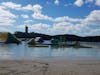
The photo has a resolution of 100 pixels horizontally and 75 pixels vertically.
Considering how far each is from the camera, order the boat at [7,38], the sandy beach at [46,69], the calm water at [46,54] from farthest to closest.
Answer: the boat at [7,38] < the calm water at [46,54] < the sandy beach at [46,69]

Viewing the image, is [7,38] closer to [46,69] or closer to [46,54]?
[46,54]

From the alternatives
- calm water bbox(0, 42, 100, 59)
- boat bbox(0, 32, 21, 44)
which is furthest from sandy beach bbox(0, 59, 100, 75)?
boat bbox(0, 32, 21, 44)

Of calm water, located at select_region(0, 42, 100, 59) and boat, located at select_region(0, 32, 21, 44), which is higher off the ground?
boat, located at select_region(0, 32, 21, 44)

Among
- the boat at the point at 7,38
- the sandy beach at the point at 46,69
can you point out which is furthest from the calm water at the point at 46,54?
the boat at the point at 7,38

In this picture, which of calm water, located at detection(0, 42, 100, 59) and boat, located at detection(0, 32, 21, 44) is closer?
calm water, located at detection(0, 42, 100, 59)

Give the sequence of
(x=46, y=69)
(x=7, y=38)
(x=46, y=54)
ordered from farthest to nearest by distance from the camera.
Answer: (x=7, y=38)
(x=46, y=54)
(x=46, y=69)

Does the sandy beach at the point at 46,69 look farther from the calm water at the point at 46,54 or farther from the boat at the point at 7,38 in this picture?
the boat at the point at 7,38

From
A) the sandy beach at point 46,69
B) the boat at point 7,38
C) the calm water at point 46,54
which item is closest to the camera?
the sandy beach at point 46,69

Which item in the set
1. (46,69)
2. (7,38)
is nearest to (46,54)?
(46,69)

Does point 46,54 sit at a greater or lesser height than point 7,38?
lesser

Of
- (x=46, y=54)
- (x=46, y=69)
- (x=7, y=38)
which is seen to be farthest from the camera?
(x=7, y=38)

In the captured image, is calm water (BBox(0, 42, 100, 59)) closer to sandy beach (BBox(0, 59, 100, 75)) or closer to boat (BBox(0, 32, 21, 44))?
sandy beach (BBox(0, 59, 100, 75))

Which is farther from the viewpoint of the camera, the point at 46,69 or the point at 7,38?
the point at 7,38

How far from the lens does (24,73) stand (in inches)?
539
